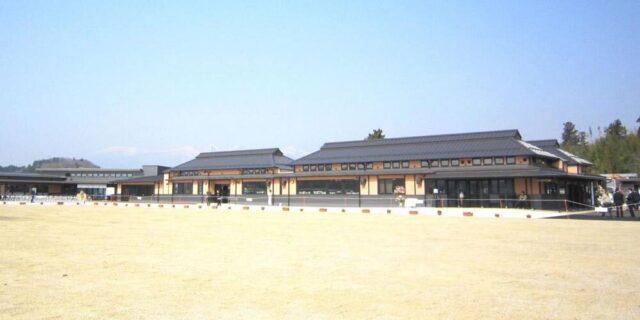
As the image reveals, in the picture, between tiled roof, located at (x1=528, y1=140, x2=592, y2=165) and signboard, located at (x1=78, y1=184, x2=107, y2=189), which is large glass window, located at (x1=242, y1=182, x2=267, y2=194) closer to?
tiled roof, located at (x1=528, y1=140, x2=592, y2=165)

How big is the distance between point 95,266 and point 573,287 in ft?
29.4

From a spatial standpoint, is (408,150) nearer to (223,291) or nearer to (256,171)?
(256,171)

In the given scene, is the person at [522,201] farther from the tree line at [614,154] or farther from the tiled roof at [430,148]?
the tree line at [614,154]

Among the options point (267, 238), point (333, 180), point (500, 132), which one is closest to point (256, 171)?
point (333, 180)

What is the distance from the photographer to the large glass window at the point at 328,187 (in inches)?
1695

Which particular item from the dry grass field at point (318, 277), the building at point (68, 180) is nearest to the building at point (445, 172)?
the dry grass field at point (318, 277)

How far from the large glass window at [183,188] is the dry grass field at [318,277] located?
40045 millimetres

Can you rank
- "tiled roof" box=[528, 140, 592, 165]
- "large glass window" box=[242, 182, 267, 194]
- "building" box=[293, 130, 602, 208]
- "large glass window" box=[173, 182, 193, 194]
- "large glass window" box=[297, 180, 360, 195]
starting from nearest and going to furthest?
"building" box=[293, 130, 602, 208] < "large glass window" box=[297, 180, 360, 195] < "tiled roof" box=[528, 140, 592, 165] < "large glass window" box=[242, 182, 267, 194] < "large glass window" box=[173, 182, 193, 194]

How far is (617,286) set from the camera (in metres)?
7.73

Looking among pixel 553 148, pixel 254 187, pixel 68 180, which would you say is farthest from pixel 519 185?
pixel 68 180

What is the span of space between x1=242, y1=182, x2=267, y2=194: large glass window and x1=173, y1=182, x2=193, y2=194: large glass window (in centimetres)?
782

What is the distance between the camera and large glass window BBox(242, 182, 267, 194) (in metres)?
49.1

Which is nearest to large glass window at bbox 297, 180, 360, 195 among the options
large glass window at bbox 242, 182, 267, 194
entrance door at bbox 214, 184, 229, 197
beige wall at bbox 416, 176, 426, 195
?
large glass window at bbox 242, 182, 267, 194

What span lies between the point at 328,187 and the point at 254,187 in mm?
9644
